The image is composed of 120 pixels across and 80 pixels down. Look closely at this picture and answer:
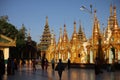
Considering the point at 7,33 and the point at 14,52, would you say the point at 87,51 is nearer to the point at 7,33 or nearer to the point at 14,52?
the point at 7,33

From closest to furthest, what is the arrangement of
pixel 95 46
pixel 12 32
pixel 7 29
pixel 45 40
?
pixel 95 46, pixel 7 29, pixel 12 32, pixel 45 40

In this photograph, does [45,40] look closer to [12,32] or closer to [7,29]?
[12,32]

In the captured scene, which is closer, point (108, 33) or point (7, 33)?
point (108, 33)

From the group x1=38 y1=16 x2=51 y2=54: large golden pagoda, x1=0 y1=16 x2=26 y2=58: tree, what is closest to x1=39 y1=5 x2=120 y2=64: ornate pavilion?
x1=0 y1=16 x2=26 y2=58: tree

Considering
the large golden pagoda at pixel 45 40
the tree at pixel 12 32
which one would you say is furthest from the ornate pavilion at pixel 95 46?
the large golden pagoda at pixel 45 40

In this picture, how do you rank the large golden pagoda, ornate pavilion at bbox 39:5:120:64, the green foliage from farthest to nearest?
1. the large golden pagoda
2. the green foliage
3. ornate pavilion at bbox 39:5:120:64

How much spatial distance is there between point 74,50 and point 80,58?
1.85m

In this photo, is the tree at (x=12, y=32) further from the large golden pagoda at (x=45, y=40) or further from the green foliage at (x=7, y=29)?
the large golden pagoda at (x=45, y=40)

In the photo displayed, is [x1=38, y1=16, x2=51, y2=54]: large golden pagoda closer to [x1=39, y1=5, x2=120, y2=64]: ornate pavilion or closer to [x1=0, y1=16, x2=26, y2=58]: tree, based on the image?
[x1=0, y1=16, x2=26, y2=58]: tree

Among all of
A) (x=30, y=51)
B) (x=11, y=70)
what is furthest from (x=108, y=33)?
(x=30, y=51)

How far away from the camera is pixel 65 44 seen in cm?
6109

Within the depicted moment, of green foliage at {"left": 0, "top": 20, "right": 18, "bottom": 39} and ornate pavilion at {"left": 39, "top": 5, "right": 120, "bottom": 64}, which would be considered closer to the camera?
ornate pavilion at {"left": 39, "top": 5, "right": 120, "bottom": 64}

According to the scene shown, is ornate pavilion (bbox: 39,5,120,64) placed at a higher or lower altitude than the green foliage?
lower

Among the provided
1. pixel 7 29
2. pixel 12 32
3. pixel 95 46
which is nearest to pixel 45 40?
pixel 12 32
